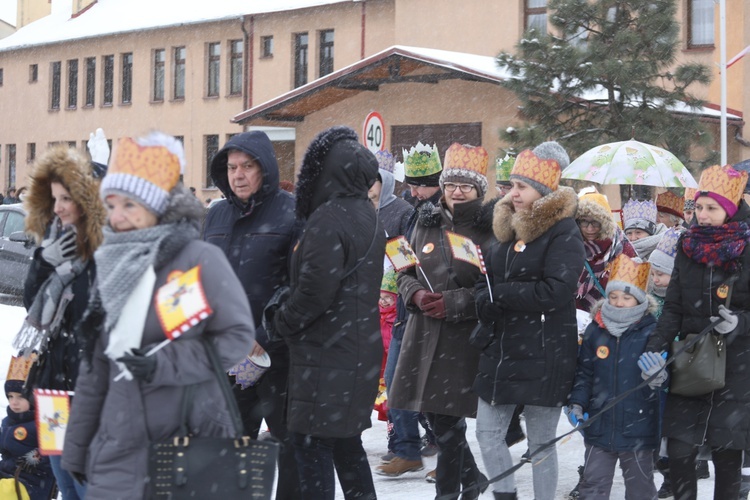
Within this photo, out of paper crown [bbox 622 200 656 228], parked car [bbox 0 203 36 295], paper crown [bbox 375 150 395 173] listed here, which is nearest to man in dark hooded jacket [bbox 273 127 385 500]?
paper crown [bbox 375 150 395 173]

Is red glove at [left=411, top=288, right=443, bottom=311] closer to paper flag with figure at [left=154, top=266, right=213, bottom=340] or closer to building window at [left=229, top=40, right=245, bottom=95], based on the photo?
paper flag with figure at [left=154, top=266, right=213, bottom=340]

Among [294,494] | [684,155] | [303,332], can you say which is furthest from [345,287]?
[684,155]

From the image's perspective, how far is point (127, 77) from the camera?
42594 millimetres

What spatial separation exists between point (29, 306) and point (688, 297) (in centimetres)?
309

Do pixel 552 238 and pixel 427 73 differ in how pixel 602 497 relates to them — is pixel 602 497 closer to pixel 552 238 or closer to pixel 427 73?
pixel 552 238

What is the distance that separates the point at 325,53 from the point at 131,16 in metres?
10.4

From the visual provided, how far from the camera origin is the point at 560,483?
7.03m

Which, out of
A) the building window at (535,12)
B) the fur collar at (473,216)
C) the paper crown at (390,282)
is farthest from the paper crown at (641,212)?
the building window at (535,12)

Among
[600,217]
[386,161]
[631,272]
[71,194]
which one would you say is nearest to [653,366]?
[631,272]

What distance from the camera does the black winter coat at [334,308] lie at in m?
5.01

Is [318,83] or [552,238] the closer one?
[552,238]

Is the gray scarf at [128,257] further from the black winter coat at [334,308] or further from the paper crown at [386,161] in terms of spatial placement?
the paper crown at [386,161]

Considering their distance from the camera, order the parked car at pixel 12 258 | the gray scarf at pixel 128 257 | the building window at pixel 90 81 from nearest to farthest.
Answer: the gray scarf at pixel 128 257
the parked car at pixel 12 258
the building window at pixel 90 81

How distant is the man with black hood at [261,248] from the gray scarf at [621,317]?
1646 millimetres
